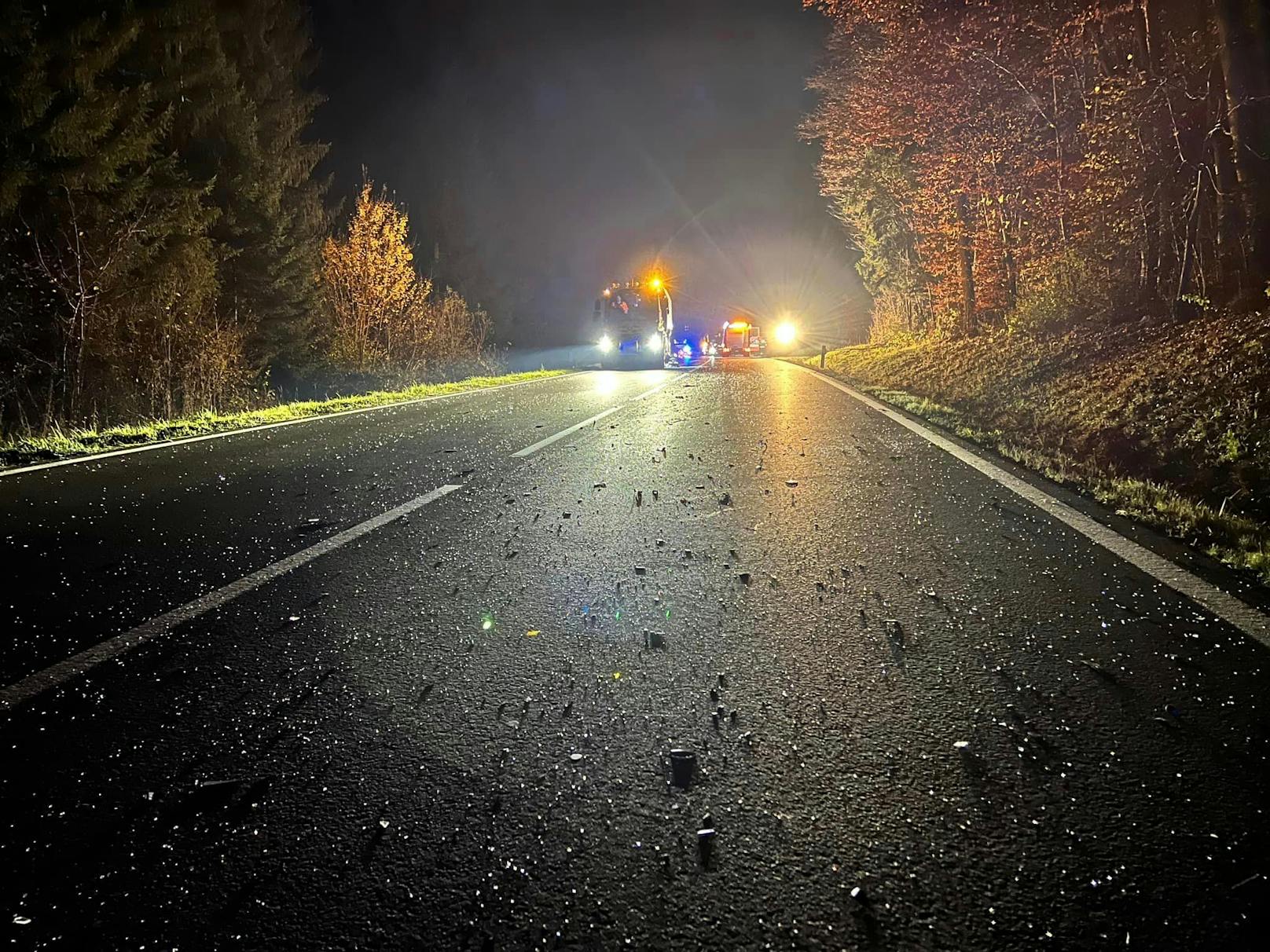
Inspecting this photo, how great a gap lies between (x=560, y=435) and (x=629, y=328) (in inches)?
1036

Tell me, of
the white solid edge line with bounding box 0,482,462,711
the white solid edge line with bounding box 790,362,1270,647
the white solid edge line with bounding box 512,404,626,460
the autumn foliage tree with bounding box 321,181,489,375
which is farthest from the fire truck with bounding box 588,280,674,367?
the white solid edge line with bounding box 0,482,462,711

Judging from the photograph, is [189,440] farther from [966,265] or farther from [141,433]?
[966,265]

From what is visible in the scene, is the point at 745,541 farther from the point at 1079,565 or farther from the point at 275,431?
the point at 275,431

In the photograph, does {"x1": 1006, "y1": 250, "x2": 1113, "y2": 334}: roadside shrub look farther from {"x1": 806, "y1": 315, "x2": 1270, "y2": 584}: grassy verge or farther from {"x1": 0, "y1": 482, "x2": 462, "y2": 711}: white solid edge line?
{"x1": 0, "y1": 482, "x2": 462, "y2": 711}: white solid edge line

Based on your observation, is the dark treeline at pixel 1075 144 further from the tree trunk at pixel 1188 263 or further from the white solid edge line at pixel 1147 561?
the white solid edge line at pixel 1147 561

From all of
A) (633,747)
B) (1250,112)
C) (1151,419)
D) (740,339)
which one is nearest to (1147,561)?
(633,747)

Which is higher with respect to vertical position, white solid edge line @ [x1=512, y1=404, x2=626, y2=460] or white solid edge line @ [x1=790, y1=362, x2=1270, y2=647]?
white solid edge line @ [x1=512, y1=404, x2=626, y2=460]

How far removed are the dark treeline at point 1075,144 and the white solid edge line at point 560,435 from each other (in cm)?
950

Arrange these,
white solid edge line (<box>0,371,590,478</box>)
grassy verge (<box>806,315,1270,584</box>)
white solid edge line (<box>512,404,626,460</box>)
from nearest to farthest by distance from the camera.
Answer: grassy verge (<box>806,315,1270,584</box>) < white solid edge line (<box>0,371,590,478</box>) < white solid edge line (<box>512,404,626,460</box>)

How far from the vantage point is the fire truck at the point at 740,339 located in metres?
55.6

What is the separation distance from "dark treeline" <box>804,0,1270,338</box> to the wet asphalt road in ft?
32.9

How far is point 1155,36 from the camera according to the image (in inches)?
464

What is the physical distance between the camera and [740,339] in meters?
56.0

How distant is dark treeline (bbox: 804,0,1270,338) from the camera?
1061 cm
